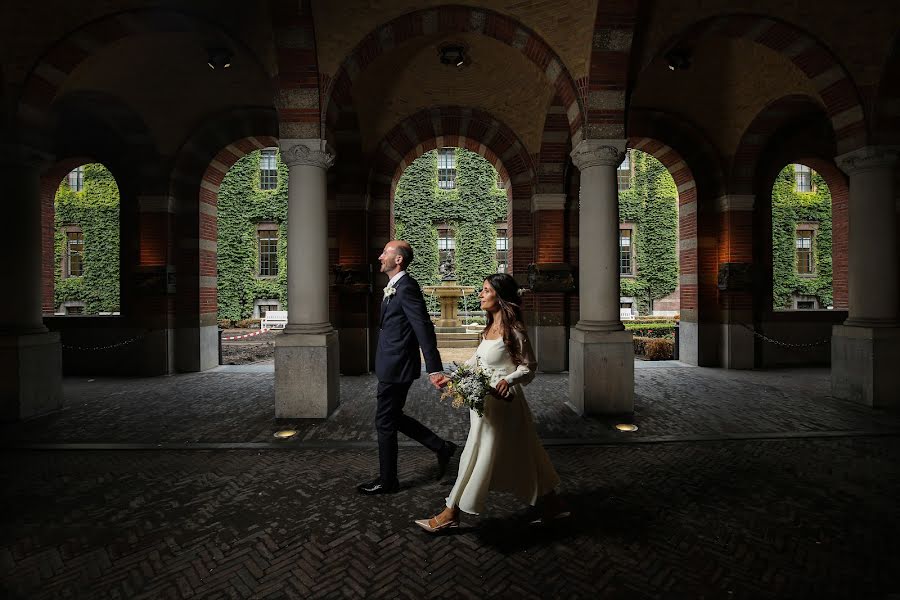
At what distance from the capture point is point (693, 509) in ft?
10.9

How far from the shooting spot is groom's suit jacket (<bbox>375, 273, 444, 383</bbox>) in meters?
3.36

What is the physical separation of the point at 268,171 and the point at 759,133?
69.7 feet

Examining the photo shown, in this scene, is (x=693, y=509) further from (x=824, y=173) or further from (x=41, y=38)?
(x=824, y=173)

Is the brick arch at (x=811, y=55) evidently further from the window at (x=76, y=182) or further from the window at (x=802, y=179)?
the window at (x=76, y=182)

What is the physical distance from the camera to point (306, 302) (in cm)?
601

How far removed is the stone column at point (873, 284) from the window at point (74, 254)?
2782 centimetres

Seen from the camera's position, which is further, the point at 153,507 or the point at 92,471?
the point at 92,471

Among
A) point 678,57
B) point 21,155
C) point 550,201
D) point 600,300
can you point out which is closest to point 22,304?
point 21,155

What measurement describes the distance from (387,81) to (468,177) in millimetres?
14718

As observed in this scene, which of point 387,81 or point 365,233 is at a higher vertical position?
point 387,81

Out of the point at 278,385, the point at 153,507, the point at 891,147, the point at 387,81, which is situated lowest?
the point at 153,507

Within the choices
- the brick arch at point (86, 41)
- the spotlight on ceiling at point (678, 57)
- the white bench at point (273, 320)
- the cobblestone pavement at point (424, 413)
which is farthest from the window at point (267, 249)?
the spotlight on ceiling at point (678, 57)

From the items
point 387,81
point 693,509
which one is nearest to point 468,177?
point 387,81

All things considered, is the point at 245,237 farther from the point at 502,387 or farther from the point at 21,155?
the point at 502,387
